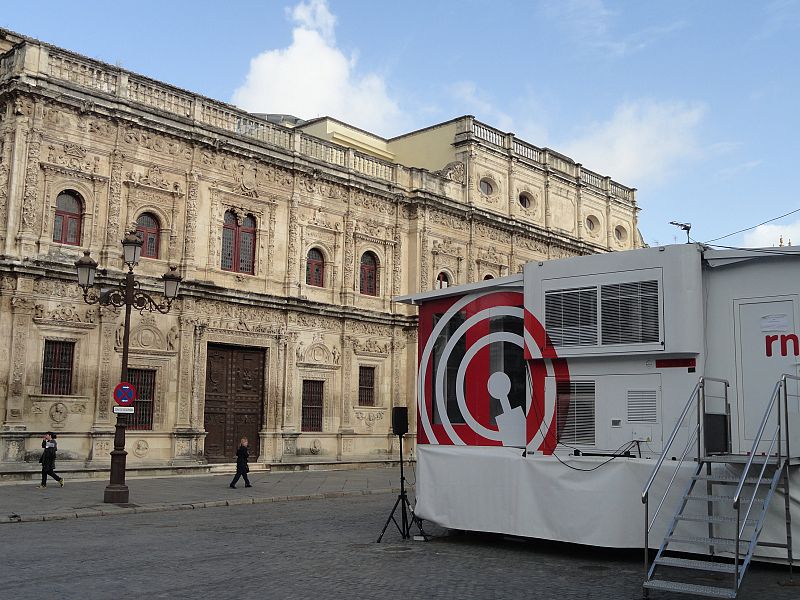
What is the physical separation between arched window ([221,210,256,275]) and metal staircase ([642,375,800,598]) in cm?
1950

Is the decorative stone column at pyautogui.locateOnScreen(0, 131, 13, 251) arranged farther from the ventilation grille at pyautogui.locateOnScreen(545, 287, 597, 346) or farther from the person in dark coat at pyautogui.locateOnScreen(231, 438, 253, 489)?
the ventilation grille at pyautogui.locateOnScreen(545, 287, 597, 346)

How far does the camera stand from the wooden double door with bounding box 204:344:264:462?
2722 cm

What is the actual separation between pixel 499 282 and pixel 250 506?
8.78 m

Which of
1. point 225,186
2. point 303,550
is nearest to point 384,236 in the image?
point 225,186

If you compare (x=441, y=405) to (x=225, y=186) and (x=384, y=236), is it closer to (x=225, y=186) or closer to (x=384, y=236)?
(x=225, y=186)

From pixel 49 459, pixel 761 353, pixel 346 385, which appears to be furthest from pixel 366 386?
pixel 761 353

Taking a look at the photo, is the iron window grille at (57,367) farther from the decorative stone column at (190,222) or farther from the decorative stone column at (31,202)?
the decorative stone column at (190,222)

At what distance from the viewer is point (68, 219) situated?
24.5m

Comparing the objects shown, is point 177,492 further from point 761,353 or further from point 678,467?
point 761,353

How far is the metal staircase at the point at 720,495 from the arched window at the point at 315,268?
68.0 ft

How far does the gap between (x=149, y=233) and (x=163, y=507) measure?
1107cm

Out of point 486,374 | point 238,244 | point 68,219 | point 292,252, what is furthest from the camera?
point 292,252

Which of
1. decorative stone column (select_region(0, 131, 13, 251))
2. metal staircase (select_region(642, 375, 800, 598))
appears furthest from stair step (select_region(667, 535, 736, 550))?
A: decorative stone column (select_region(0, 131, 13, 251))

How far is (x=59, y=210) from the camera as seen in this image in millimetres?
24281
